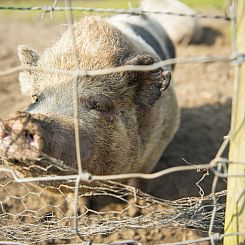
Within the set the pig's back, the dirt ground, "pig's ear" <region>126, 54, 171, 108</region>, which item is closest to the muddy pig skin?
"pig's ear" <region>126, 54, 171, 108</region>

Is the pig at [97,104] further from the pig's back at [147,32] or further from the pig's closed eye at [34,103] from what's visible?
the pig's back at [147,32]

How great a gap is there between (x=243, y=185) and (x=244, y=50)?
532mm

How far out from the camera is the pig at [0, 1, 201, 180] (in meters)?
2.10

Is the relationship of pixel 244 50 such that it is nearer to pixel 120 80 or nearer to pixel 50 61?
pixel 120 80

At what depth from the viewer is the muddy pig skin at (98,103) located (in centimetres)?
213

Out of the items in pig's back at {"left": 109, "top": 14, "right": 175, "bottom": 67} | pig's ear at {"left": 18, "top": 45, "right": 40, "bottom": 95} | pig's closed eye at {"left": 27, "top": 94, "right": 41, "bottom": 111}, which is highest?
pig's back at {"left": 109, "top": 14, "right": 175, "bottom": 67}

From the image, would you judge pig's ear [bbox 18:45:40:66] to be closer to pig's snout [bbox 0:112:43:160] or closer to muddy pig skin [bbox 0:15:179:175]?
muddy pig skin [bbox 0:15:179:175]

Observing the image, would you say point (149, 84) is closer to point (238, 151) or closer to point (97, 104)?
point (97, 104)

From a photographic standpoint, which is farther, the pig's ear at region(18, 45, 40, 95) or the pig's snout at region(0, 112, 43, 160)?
the pig's ear at region(18, 45, 40, 95)

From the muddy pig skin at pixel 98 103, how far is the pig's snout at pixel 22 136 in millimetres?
12

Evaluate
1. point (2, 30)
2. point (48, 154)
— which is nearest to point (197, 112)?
point (48, 154)

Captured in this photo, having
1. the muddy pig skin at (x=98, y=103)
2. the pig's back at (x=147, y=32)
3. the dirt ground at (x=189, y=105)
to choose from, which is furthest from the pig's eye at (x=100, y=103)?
the pig's back at (x=147, y=32)

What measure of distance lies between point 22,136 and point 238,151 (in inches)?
35.7

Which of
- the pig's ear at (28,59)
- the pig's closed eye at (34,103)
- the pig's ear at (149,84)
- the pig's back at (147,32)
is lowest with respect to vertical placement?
the pig's closed eye at (34,103)
